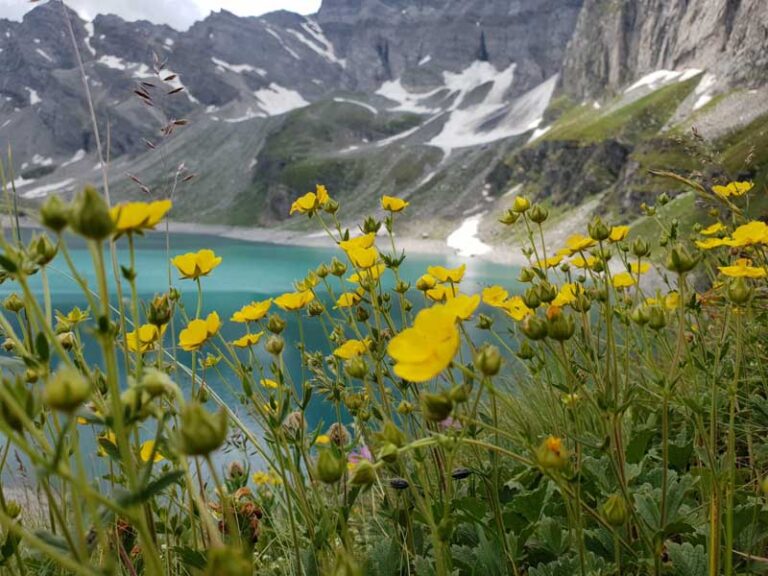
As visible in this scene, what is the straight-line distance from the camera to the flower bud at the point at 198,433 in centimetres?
54

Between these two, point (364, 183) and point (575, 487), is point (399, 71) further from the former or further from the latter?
point (575, 487)

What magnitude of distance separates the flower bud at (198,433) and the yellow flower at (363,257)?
1106 mm

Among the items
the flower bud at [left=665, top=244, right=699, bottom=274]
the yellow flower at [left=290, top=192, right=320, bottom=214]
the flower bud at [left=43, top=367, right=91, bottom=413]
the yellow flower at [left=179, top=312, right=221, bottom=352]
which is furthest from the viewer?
the yellow flower at [left=290, top=192, right=320, bottom=214]

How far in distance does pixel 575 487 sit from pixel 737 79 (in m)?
45.8

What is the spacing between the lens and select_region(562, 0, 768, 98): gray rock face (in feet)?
126

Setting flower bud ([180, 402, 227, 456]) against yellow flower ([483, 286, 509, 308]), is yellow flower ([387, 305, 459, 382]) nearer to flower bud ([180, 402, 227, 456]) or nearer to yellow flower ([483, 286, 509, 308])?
flower bud ([180, 402, 227, 456])

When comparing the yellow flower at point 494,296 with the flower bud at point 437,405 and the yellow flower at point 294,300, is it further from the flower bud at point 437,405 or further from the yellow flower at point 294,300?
the flower bud at point 437,405

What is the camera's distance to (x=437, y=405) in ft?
2.52

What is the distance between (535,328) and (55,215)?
0.79m

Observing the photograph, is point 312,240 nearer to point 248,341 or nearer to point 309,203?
point 309,203

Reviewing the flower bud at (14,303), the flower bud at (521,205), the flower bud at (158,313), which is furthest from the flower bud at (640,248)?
the flower bud at (14,303)

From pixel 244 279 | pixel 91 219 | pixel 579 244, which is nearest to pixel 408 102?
pixel 244 279

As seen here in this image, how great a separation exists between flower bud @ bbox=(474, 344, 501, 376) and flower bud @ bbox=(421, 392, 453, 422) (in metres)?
0.07

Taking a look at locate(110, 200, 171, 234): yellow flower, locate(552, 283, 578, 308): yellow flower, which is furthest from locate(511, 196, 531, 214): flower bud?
locate(110, 200, 171, 234): yellow flower
